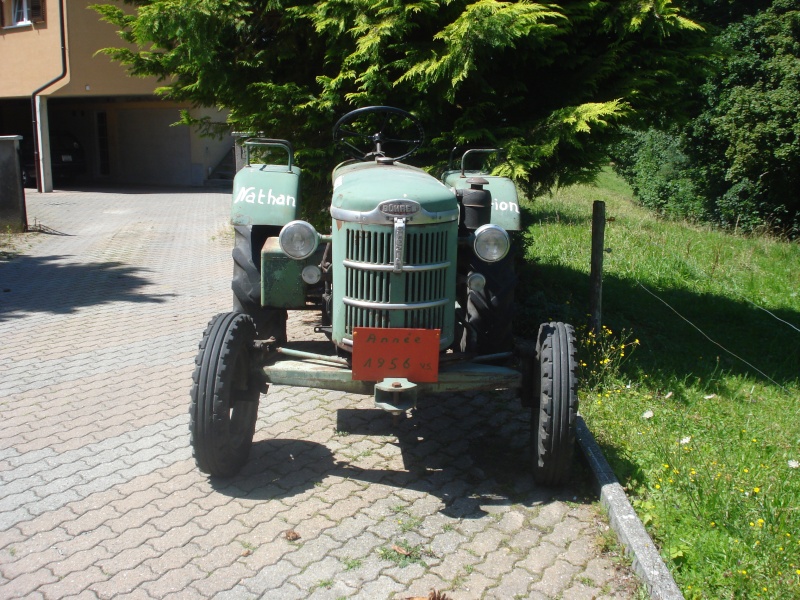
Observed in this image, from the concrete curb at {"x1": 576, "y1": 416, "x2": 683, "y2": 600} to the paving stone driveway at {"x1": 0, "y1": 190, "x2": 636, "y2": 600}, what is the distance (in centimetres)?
11

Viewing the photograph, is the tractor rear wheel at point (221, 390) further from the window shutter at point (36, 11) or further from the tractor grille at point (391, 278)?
the window shutter at point (36, 11)

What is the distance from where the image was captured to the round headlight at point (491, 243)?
4.41 metres

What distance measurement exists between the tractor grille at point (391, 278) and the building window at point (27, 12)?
1921 centimetres

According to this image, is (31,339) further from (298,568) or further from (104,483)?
(298,568)

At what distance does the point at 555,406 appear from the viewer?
416 cm

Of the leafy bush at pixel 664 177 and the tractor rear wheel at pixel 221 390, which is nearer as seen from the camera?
the tractor rear wheel at pixel 221 390

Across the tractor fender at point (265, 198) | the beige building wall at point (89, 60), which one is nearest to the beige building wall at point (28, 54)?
the beige building wall at point (89, 60)

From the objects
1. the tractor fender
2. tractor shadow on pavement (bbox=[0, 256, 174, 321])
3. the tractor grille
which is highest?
the tractor fender

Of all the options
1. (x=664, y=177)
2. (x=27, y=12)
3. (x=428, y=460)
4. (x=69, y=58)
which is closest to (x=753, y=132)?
(x=664, y=177)

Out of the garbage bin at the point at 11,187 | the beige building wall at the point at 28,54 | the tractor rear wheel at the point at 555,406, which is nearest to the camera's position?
the tractor rear wheel at the point at 555,406

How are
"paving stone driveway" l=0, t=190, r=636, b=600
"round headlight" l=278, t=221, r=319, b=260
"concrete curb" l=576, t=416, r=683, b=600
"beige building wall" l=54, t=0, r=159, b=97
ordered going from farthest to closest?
"beige building wall" l=54, t=0, r=159, b=97
"round headlight" l=278, t=221, r=319, b=260
"paving stone driveway" l=0, t=190, r=636, b=600
"concrete curb" l=576, t=416, r=683, b=600

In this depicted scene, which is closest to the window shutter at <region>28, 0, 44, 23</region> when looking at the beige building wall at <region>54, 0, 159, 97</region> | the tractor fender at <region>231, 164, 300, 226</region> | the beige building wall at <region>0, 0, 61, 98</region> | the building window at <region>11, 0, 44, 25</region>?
the building window at <region>11, 0, 44, 25</region>

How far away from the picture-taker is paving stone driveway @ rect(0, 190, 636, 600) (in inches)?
142

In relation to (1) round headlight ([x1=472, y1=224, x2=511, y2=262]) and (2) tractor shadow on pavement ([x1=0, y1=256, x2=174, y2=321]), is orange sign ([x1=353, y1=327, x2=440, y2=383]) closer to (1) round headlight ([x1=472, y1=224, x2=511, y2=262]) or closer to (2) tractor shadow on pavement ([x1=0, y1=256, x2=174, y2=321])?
(1) round headlight ([x1=472, y1=224, x2=511, y2=262])
